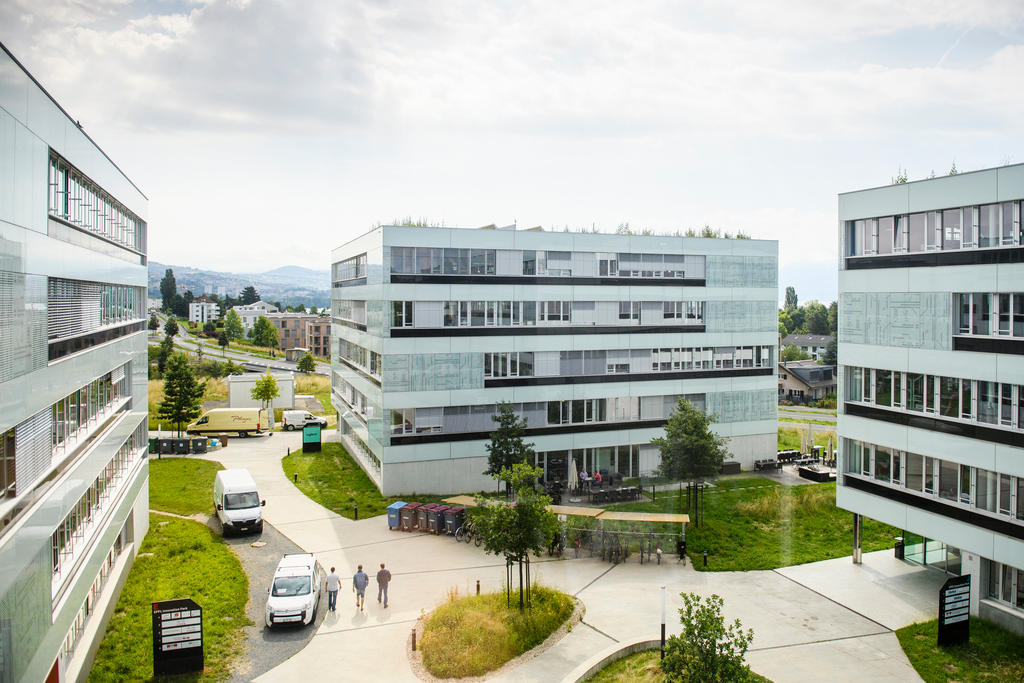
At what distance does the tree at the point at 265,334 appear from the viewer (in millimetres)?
154012

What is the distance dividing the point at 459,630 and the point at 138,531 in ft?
45.1

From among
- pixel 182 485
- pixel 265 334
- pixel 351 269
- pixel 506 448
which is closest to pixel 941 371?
pixel 506 448

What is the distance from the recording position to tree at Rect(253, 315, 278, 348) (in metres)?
154

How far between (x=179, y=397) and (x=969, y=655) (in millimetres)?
45250

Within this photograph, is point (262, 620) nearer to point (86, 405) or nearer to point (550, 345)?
point (86, 405)

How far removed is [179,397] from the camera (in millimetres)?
48156

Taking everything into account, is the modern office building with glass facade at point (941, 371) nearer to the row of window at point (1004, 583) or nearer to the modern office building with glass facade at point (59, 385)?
the row of window at point (1004, 583)

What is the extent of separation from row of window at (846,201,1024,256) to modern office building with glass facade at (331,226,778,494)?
14854 millimetres

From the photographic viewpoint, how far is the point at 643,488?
3519 centimetres

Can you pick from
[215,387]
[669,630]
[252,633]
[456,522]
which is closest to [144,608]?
[252,633]

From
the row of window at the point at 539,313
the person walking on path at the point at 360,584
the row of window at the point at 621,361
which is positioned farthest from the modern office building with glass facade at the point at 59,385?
the row of window at the point at 621,361

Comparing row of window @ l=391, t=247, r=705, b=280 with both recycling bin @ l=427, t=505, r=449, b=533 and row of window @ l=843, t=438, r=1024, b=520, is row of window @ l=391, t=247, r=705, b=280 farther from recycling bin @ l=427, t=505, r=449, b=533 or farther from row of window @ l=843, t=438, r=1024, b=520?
row of window @ l=843, t=438, r=1024, b=520

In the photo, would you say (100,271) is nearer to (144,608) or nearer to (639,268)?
(144,608)

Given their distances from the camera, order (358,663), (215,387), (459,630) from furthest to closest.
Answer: (215,387)
(459,630)
(358,663)
